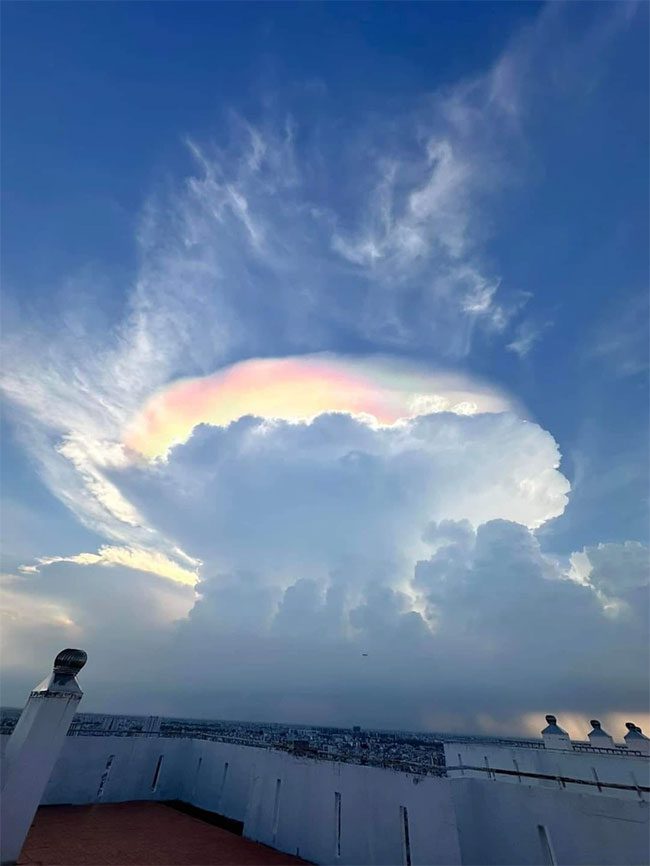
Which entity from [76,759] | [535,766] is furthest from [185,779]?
[535,766]

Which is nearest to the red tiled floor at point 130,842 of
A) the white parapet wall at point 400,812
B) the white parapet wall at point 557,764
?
the white parapet wall at point 400,812

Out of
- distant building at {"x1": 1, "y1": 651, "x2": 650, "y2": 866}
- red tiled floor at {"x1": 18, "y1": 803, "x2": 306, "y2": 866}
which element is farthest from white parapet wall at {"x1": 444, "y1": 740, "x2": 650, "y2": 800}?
red tiled floor at {"x1": 18, "y1": 803, "x2": 306, "y2": 866}

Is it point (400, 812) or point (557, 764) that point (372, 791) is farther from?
point (557, 764)

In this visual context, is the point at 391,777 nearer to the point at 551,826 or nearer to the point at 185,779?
the point at 551,826

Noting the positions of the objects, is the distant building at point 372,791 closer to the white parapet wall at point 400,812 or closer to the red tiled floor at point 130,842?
the white parapet wall at point 400,812

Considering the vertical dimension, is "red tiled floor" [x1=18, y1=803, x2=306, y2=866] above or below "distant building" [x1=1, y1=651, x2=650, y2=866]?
below

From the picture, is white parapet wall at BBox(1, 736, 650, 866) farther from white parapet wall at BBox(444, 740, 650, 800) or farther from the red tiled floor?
the red tiled floor
